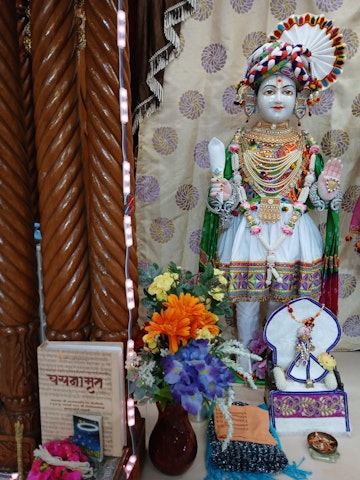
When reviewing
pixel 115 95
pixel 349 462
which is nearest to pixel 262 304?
pixel 349 462

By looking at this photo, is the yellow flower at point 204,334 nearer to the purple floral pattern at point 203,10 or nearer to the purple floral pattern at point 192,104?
the purple floral pattern at point 192,104

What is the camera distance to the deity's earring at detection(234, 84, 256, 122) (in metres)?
2.03

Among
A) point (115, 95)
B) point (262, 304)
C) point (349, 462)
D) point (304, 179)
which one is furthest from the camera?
point (262, 304)

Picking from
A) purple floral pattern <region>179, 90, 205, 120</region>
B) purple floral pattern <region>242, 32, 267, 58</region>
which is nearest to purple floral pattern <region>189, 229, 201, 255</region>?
purple floral pattern <region>179, 90, 205, 120</region>

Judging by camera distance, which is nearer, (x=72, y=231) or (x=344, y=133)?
(x=72, y=231)

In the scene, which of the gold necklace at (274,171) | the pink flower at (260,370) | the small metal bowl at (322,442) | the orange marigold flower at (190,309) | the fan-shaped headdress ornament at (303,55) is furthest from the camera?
the pink flower at (260,370)

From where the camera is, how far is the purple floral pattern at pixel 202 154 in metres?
2.40

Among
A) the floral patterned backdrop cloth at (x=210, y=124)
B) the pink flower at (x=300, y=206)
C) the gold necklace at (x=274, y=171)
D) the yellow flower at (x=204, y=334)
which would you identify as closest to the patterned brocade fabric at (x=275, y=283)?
the pink flower at (x=300, y=206)

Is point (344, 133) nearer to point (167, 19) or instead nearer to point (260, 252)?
point (260, 252)

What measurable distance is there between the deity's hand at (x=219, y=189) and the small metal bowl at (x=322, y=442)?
3.44 ft

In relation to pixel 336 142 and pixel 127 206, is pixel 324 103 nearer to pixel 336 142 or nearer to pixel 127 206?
pixel 336 142

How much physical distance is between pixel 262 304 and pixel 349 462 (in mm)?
942

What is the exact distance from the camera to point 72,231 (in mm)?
1279

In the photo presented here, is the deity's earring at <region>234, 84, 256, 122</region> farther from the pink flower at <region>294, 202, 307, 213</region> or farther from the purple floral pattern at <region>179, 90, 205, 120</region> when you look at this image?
the pink flower at <region>294, 202, 307, 213</region>
